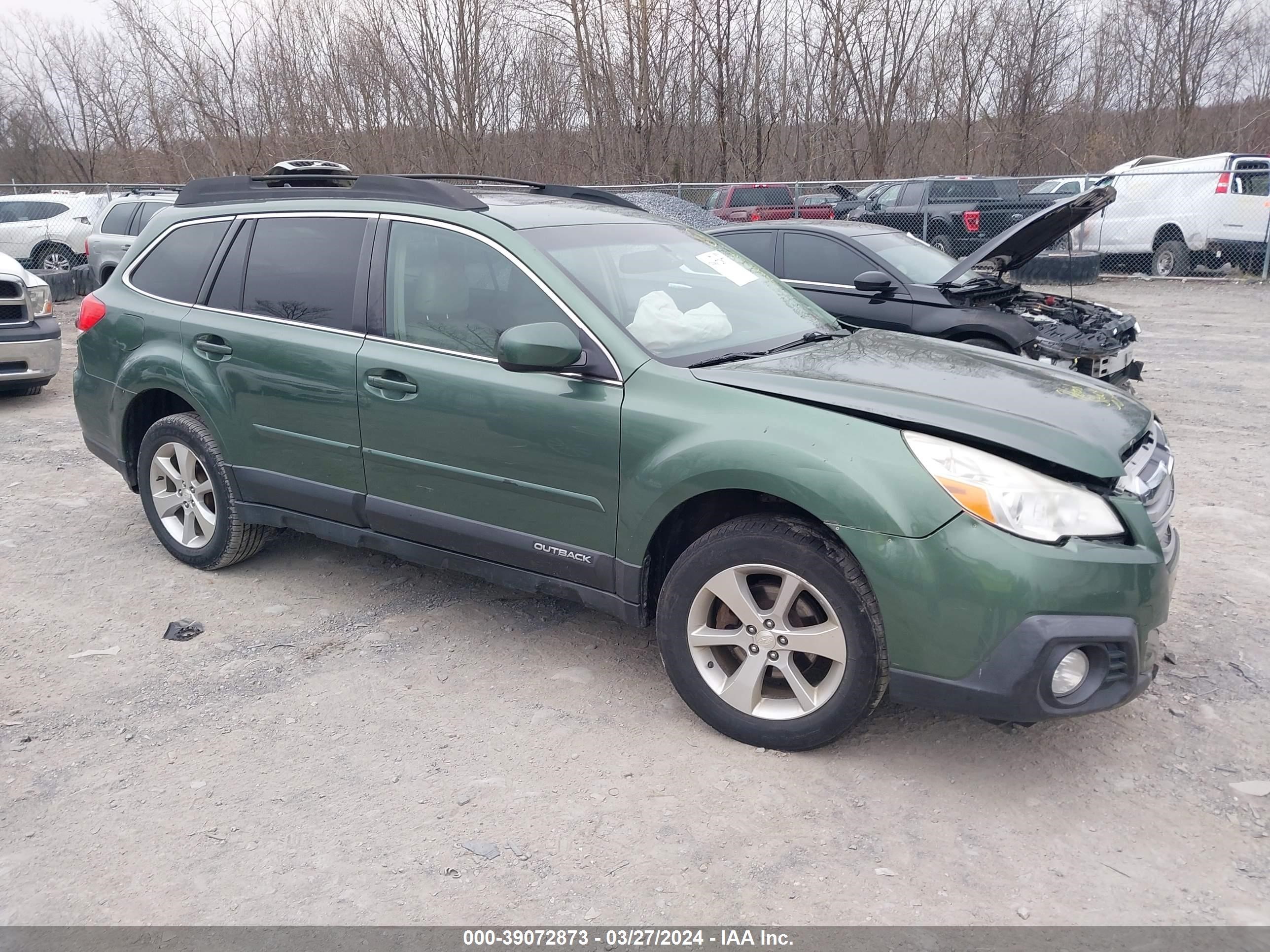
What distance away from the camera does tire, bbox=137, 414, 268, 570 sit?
4805 millimetres

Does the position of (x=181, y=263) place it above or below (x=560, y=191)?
below

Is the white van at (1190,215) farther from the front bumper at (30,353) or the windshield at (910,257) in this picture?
the front bumper at (30,353)

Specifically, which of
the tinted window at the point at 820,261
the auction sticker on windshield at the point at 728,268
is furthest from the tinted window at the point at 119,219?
the auction sticker on windshield at the point at 728,268

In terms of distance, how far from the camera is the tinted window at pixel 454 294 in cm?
381

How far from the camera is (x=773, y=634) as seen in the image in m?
3.25

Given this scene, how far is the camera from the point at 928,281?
8.20 metres

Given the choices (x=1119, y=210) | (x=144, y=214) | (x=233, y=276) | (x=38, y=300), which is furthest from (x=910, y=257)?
(x=1119, y=210)

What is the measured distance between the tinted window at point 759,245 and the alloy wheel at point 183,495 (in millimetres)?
5256

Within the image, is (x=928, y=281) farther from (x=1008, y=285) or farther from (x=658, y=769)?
(x=658, y=769)

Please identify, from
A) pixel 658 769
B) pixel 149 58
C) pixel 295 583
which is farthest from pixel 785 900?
pixel 149 58

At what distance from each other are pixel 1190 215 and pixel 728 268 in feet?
52.2

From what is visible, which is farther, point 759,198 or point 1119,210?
point 759,198

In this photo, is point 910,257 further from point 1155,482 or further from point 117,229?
point 117,229

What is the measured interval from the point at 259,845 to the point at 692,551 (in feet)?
5.32
